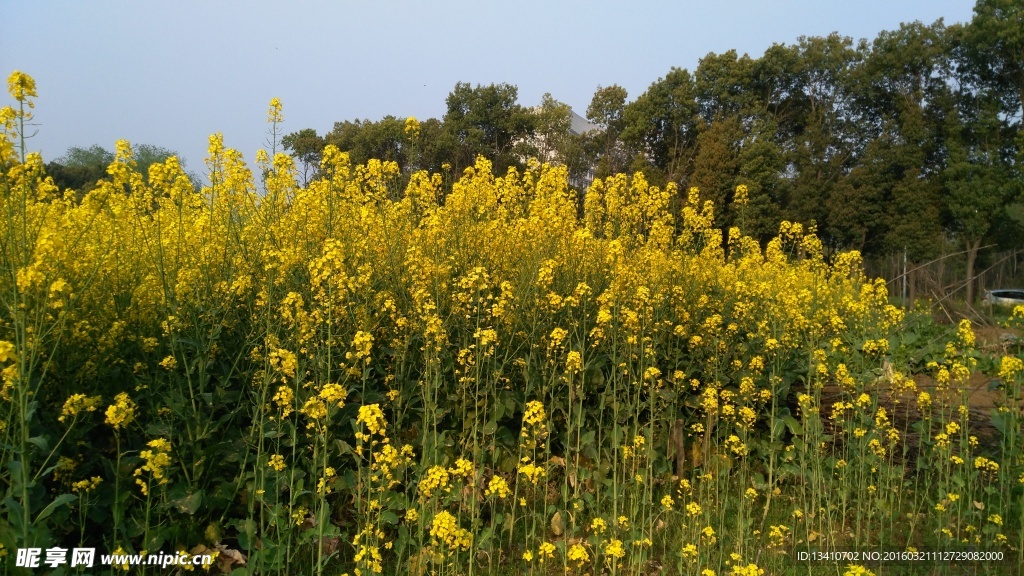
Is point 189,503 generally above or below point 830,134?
below

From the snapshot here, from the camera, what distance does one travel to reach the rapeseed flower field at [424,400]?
8.81ft

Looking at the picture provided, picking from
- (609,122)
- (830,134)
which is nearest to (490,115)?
(609,122)

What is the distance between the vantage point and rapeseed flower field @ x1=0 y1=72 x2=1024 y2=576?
8.81 ft

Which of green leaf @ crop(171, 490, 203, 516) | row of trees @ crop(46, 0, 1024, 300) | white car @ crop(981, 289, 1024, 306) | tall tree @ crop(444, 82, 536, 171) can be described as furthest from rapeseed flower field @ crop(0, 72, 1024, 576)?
tall tree @ crop(444, 82, 536, 171)

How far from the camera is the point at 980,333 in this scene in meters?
5.00

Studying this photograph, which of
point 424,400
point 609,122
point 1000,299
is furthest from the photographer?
point 609,122

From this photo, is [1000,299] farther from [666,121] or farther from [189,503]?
[666,121]

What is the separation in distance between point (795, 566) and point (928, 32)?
27.0 meters

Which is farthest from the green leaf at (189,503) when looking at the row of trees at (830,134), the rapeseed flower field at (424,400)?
the row of trees at (830,134)
